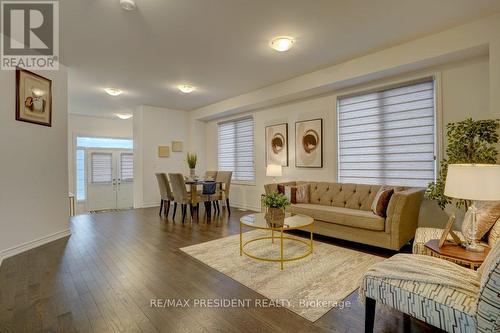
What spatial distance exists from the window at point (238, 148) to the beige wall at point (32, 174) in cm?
383

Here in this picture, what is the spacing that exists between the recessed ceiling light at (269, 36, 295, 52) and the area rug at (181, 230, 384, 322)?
2673 millimetres

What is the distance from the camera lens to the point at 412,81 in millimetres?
3773

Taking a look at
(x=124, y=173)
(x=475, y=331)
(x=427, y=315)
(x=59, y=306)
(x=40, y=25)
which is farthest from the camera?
(x=124, y=173)

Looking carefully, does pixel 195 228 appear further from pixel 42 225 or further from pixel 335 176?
pixel 335 176

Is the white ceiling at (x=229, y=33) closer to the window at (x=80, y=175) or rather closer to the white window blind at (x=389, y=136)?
the white window blind at (x=389, y=136)

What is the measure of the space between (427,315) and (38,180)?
15.2 ft

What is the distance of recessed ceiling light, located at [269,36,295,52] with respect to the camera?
325cm

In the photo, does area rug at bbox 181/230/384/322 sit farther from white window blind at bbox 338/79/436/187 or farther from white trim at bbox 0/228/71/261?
Answer: white trim at bbox 0/228/71/261

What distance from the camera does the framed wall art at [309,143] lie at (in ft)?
16.1

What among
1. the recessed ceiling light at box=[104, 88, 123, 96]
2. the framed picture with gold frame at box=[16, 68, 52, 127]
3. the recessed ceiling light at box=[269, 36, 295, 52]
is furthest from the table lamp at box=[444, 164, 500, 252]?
the recessed ceiling light at box=[104, 88, 123, 96]

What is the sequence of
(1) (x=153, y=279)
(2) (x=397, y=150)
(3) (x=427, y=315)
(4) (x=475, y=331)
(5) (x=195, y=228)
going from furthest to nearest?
1. (5) (x=195, y=228)
2. (2) (x=397, y=150)
3. (1) (x=153, y=279)
4. (3) (x=427, y=315)
5. (4) (x=475, y=331)

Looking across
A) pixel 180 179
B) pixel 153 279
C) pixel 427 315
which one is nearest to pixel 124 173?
pixel 180 179

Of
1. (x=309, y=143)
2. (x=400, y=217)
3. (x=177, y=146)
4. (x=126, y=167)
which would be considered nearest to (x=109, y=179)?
(x=126, y=167)

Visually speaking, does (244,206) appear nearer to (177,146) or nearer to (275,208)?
(177,146)
